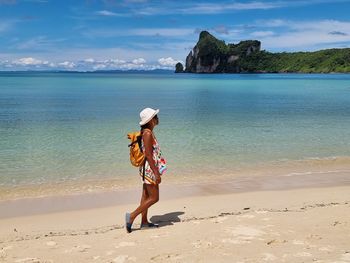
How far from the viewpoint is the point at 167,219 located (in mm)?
7789

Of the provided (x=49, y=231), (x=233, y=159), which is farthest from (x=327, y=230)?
(x=233, y=159)

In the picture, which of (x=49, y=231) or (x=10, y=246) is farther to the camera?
(x=49, y=231)

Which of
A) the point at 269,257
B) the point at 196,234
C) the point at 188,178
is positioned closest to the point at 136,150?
the point at 196,234

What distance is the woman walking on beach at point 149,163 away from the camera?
6.58 metres

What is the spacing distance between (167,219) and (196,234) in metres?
1.35

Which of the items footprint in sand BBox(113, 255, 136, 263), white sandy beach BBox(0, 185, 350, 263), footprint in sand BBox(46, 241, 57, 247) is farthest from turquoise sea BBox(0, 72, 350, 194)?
footprint in sand BBox(113, 255, 136, 263)

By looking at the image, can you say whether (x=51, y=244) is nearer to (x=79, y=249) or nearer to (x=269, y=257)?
(x=79, y=249)

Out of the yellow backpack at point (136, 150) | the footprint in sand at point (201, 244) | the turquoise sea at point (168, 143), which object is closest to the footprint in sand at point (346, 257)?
the footprint in sand at point (201, 244)

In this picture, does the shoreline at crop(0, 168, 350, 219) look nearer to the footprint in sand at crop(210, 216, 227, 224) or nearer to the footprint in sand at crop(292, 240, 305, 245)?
the footprint in sand at crop(210, 216, 227, 224)

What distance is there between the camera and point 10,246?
20.5ft

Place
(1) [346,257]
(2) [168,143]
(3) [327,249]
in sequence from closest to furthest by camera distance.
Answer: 1. (1) [346,257]
2. (3) [327,249]
3. (2) [168,143]

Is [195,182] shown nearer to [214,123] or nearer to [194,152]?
[194,152]

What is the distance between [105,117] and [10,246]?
21477mm

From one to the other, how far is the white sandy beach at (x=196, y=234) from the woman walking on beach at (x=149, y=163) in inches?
16.5
